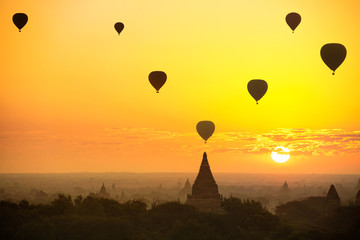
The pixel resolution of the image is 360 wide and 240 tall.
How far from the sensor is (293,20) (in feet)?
157

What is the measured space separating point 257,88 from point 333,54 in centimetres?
740

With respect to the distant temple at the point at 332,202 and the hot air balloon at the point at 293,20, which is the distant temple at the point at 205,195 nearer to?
the hot air balloon at the point at 293,20

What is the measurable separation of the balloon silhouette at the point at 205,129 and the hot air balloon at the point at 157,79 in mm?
5773

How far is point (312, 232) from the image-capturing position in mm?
38094

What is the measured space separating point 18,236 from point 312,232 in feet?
69.9

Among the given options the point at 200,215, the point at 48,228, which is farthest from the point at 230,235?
the point at 48,228

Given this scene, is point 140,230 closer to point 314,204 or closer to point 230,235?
point 230,235

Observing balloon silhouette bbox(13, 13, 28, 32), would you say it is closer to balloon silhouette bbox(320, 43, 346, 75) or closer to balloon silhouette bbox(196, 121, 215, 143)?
balloon silhouette bbox(196, 121, 215, 143)

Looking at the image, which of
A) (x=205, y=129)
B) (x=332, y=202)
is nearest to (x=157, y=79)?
(x=205, y=129)

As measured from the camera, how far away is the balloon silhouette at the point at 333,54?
43.8 m

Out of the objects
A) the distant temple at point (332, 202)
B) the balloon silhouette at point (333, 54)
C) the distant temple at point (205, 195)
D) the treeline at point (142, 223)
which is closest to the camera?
the treeline at point (142, 223)

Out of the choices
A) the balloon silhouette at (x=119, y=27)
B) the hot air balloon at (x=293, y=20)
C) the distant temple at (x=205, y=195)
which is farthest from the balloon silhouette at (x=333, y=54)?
the balloon silhouette at (x=119, y=27)

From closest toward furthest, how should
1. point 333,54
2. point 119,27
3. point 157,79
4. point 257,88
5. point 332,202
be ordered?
point 333,54 → point 157,79 → point 257,88 → point 119,27 → point 332,202

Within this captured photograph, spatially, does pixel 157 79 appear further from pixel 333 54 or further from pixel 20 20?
pixel 333 54
